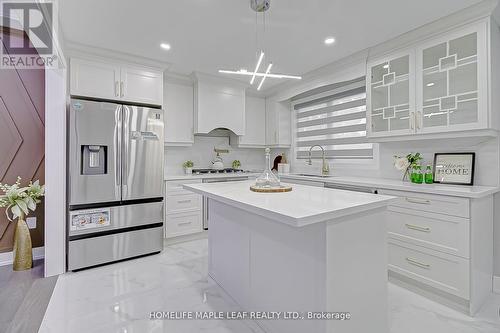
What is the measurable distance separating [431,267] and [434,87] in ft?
5.42

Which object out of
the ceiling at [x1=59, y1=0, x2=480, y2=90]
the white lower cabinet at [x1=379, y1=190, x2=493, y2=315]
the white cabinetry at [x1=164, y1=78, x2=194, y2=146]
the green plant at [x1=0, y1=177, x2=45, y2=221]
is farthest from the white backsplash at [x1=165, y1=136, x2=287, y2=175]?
the white lower cabinet at [x1=379, y1=190, x2=493, y2=315]

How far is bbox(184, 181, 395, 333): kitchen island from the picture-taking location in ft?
4.05

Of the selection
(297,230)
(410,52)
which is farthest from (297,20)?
(297,230)

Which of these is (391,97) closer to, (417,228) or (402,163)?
(402,163)

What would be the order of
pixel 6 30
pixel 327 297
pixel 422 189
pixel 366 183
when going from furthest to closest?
pixel 6 30 < pixel 366 183 < pixel 422 189 < pixel 327 297

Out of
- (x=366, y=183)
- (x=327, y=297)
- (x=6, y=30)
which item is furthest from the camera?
(x=6, y=30)

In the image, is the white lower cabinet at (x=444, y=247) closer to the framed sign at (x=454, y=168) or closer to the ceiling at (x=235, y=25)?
the framed sign at (x=454, y=168)

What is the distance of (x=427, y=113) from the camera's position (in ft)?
7.72

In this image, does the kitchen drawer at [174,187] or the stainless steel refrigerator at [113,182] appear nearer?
the stainless steel refrigerator at [113,182]

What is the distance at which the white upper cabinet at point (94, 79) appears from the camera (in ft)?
8.89

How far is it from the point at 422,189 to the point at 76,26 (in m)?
3.50

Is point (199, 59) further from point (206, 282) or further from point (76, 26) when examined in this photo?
point (206, 282)

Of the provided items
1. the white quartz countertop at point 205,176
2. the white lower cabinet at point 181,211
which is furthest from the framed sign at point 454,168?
the white lower cabinet at point 181,211

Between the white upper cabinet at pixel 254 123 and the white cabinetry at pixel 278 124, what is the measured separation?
0.12 m
